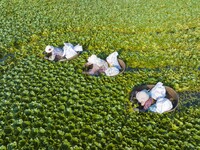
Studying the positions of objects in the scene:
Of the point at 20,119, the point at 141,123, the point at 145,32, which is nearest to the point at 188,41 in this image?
the point at 145,32

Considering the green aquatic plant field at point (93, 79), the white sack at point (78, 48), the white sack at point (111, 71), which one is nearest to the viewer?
the green aquatic plant field at point (93, 79)

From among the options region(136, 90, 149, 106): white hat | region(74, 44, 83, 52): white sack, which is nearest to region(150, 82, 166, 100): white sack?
region(136, 90, 149, 106): white hat

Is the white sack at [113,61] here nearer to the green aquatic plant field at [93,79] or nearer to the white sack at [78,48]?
the green aquatic plant field at [93,79]

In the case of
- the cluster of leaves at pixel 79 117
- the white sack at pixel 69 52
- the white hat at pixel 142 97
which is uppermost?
the white sack at pixel 69 52

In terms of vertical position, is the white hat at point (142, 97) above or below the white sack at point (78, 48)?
below

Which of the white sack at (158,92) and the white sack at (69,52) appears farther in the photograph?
the white sack at (69,52)

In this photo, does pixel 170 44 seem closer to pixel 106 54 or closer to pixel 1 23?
pixel 106 54

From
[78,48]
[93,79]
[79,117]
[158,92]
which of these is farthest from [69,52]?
[158,92]

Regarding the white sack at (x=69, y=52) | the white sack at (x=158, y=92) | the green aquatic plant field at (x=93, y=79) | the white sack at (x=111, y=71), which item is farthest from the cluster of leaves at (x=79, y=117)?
the white sack at (x=69, y=52)
